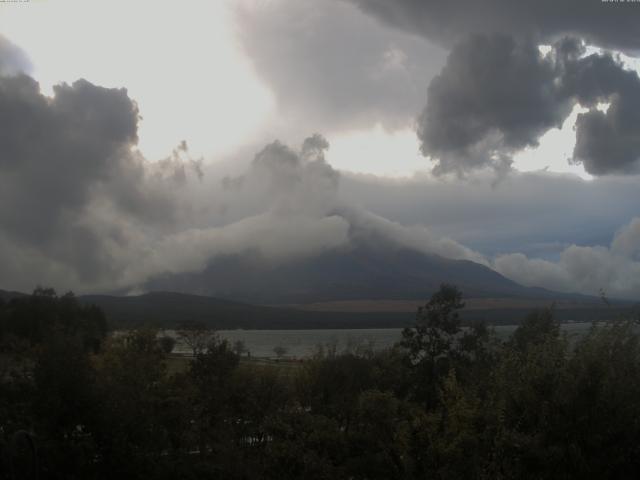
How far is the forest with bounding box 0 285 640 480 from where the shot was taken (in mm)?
18609

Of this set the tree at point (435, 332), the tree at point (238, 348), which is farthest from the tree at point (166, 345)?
the tree at point (435, 332)

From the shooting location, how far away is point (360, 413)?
27766mm

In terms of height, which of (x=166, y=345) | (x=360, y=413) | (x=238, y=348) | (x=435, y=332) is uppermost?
(x=435, y=332)

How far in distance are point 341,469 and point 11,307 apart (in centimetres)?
8157

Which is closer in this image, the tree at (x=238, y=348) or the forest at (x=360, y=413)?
the forest at (x=360, y=413)

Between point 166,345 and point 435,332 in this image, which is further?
point 166,345

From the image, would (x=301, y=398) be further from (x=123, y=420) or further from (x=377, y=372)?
(x=123, y=420)

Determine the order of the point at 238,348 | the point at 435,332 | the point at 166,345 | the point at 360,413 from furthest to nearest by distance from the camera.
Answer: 1. the point at 166,345
2. the point at 238,348
3. the point at 435,332
4. the point at 360,413

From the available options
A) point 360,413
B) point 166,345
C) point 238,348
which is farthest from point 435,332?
point 166,345

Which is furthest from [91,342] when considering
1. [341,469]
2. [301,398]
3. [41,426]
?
[341,469]

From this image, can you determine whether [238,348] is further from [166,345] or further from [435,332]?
[435,332]

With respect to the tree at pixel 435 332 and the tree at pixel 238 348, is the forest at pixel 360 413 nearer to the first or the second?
the tree at pixel 435 332

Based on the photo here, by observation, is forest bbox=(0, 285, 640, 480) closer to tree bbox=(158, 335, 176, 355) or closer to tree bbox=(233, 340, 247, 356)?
tree bbox=(233, 340, 247, 356)

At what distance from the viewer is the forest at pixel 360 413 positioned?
1861 centimetres
